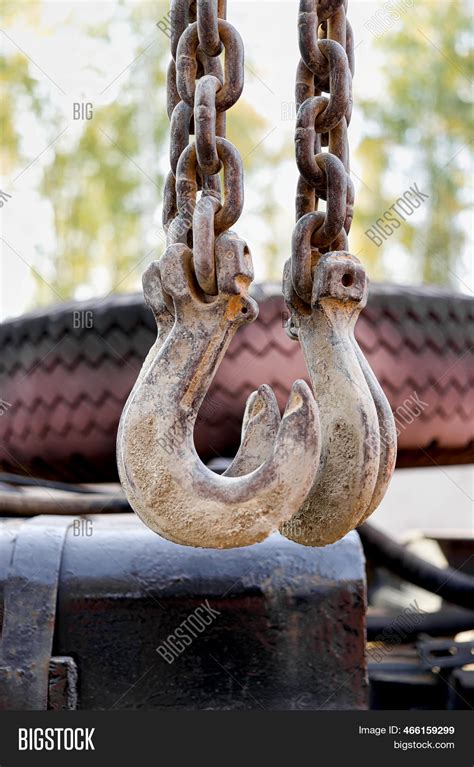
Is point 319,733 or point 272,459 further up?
point 272,459

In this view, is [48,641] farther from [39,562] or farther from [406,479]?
[406,479]

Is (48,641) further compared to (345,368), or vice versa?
(48,641)

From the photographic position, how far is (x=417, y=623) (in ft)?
5.56

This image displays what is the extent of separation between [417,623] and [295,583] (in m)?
0.96

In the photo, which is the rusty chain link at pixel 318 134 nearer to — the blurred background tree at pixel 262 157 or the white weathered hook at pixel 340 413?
the white weathered hook at pixel 340 413

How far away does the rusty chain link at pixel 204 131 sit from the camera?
0.61 metres

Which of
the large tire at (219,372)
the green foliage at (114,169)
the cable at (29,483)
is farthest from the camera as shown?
the green foliage at (114,169)

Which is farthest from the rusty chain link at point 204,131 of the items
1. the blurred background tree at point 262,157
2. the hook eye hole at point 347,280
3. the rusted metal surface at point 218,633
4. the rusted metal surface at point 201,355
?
the blurred background tree at point 262,157

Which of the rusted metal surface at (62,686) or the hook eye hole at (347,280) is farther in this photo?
the rusted metal surface at (62,686)

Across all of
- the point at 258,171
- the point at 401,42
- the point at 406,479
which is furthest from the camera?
the point at 258,171

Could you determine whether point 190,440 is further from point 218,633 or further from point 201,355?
point 218,633

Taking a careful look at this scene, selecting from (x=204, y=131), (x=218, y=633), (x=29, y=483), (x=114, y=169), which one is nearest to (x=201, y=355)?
(x=204, y=131)

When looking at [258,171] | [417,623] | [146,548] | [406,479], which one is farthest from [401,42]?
[146,548]

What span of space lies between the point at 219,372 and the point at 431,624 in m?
0.81
